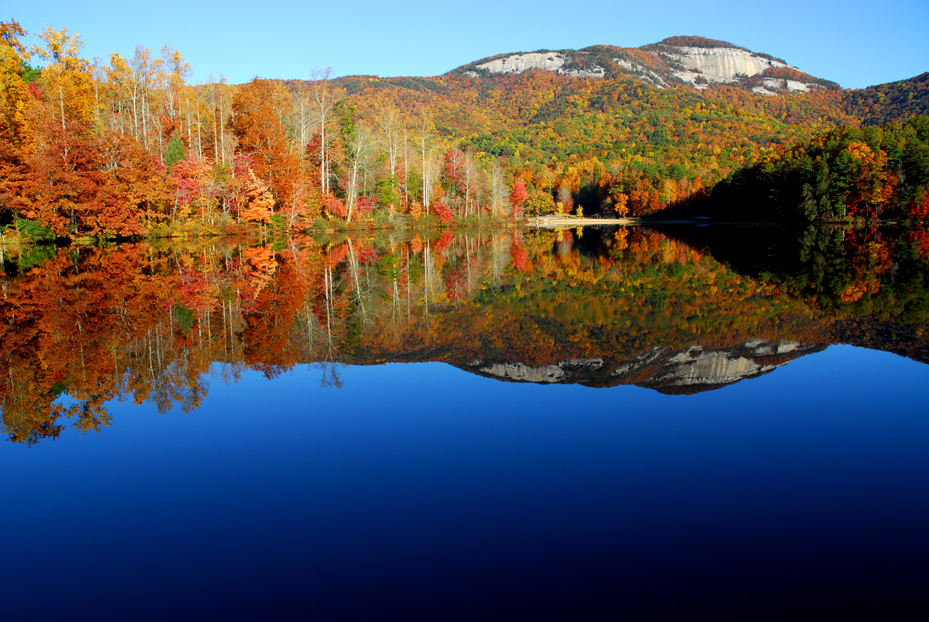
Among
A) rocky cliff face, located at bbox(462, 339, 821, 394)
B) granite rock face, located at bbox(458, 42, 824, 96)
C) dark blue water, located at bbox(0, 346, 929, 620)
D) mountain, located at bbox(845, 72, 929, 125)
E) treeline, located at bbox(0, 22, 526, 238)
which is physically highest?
granite rock face, located at bbox(458, 42, 824, 96)

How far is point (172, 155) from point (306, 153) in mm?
12130

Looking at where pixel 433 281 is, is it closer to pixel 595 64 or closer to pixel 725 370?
pixel 725 370

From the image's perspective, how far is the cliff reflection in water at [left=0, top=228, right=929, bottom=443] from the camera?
316 inches

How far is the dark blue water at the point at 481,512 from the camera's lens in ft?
11.5

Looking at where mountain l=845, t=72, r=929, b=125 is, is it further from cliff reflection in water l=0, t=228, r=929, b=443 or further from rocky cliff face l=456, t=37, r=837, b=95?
cliff reflection in water l=0, t=228, r=929, b=443

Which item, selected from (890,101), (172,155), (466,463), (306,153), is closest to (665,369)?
(466,463)

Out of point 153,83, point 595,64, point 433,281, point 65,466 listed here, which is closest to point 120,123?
point 153,83

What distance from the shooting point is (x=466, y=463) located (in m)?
5.31

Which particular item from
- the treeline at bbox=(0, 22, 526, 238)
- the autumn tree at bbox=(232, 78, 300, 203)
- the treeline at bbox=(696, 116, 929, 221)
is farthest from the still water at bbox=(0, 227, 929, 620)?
the treeline at bbox=(696, 116, 929, 221)

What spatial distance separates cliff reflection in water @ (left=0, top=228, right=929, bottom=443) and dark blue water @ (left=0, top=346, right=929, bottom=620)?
4.02 ft

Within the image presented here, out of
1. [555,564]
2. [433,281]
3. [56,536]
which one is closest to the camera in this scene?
[555,564]

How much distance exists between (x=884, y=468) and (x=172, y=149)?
38.2 m

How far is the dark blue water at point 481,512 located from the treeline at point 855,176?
55015mm

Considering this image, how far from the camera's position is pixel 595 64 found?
540 ft
